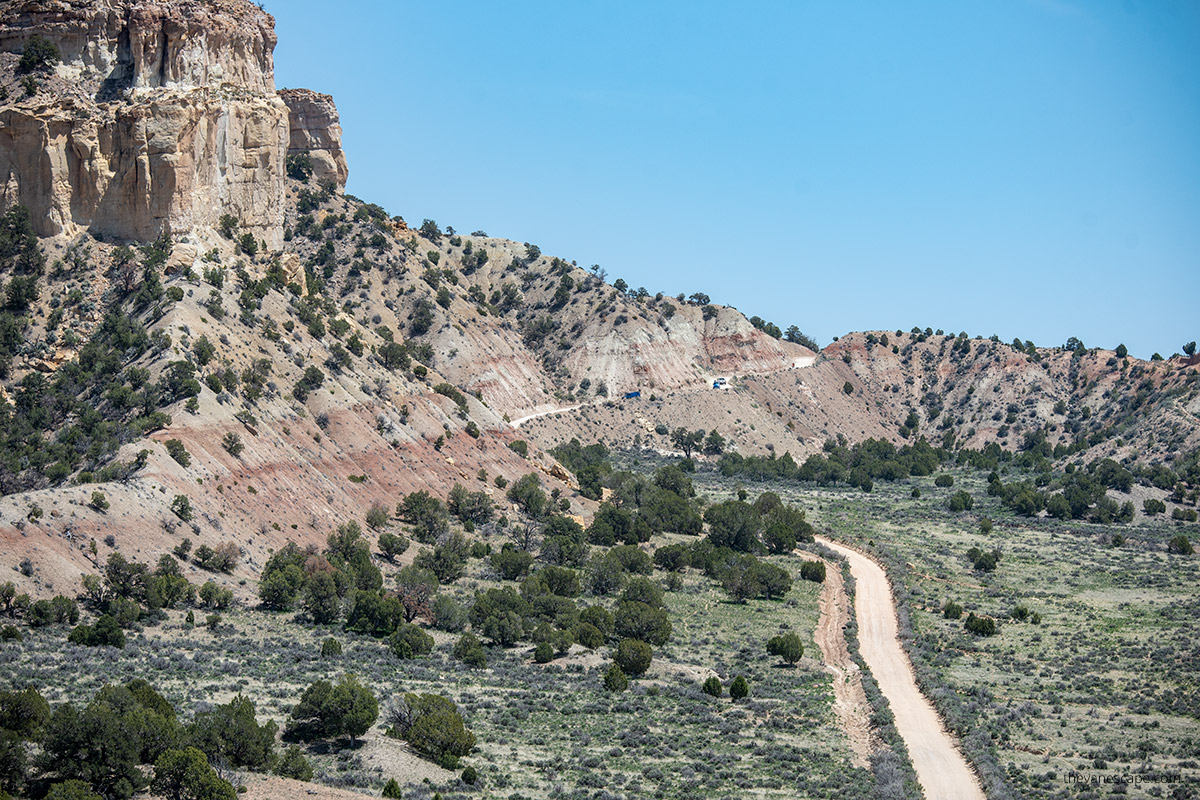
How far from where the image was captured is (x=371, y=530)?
6294cm

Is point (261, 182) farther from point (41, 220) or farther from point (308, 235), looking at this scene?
point (308, 235)

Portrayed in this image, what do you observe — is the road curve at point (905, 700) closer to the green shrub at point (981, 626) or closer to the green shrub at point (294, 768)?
the green shrub at point (981, 626)

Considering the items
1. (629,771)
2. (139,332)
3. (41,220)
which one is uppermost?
(41,220)

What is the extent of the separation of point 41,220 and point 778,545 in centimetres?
4919

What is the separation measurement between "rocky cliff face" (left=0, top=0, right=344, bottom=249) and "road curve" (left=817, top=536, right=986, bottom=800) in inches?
1817

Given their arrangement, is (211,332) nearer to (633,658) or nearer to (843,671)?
(633,658)

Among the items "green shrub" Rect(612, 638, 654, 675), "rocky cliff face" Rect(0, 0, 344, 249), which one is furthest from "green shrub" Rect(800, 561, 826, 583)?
"rocky cliff face" Rect(0, 0, 344, 249)

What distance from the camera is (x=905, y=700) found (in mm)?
44719

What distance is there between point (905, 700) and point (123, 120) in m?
53.1

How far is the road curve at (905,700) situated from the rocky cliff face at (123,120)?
4616 centimetres

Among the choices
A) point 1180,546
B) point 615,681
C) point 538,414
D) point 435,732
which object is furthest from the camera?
point 538,414

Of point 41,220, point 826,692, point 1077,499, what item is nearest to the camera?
point 826,692

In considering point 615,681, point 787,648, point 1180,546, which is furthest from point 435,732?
point 1180,546

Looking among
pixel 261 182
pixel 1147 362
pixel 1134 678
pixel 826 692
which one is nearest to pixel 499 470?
pixel 261 182
